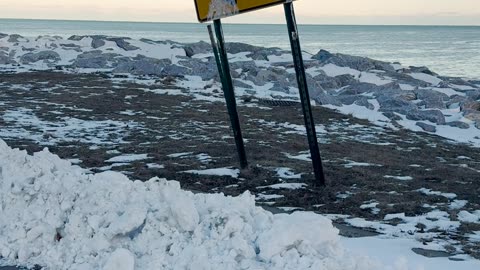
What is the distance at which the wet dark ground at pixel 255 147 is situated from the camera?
24.2 ft

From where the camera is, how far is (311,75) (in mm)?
23234

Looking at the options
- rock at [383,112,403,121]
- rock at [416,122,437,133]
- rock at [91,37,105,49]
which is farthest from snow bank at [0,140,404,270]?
rock at [91,37,105,49]

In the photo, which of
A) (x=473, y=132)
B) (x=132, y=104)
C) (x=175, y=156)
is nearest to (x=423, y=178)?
(x=175, y=156)

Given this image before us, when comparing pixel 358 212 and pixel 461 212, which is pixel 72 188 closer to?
pixel 358 212

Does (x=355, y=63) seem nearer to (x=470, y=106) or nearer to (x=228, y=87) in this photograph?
(x=470, y=106)

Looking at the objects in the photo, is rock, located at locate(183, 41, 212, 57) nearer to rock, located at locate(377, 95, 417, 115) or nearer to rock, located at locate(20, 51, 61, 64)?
rock, located at locate(20, 51, 61, 64)

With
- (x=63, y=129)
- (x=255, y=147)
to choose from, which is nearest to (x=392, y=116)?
(x=255, y=147)

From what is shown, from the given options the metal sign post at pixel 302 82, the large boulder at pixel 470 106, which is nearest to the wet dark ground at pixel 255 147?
the metal sign post at pixel 302 82

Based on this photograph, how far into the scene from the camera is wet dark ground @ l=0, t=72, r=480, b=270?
737 cm

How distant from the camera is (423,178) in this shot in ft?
27.4

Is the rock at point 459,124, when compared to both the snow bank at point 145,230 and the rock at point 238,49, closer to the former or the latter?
the snow bank at point 145,230

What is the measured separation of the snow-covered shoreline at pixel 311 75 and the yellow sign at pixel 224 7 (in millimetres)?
6642

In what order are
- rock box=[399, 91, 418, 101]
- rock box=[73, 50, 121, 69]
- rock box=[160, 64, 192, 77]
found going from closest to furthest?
rock box=[399, 91, 418, 101], rock box=[160, 64, 192, 77], rock box=[73, 50, 121, 69]

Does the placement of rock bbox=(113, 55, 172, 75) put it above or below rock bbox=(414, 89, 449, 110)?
above
